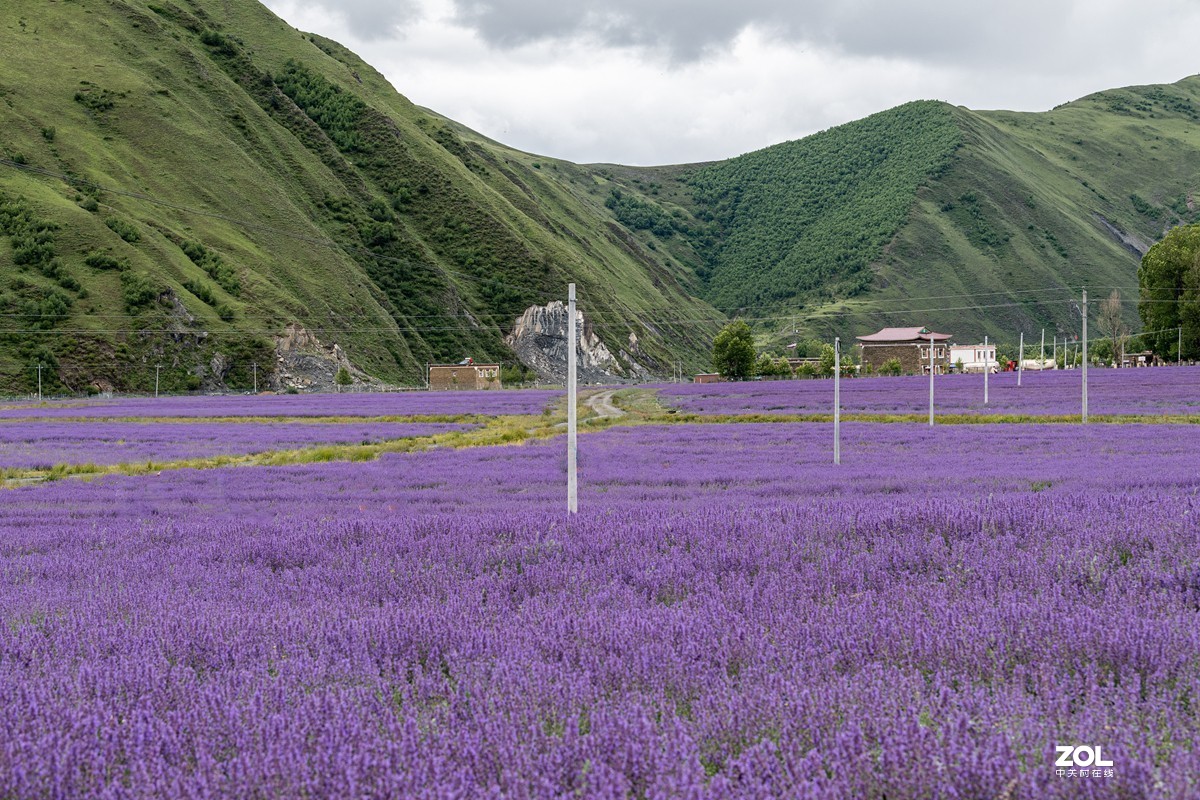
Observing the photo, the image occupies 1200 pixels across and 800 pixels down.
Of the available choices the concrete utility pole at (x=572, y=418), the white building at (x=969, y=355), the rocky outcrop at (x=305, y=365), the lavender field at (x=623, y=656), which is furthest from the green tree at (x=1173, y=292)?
the lavender field at (x=623, y=656)

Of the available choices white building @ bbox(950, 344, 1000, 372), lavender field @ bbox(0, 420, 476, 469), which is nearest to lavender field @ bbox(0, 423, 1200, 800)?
lavender field @ bbox(0, 420, 476, 469)

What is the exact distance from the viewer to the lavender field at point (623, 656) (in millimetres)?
3031

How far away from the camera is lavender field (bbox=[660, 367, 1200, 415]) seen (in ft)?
152

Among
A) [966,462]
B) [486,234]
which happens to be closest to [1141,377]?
[966,462]

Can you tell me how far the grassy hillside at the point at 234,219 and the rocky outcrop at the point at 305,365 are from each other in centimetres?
155

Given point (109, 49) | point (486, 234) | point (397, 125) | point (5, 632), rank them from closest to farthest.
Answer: point (5, 632) < point (109, 49) < point (486, 234) < point (397, 125)

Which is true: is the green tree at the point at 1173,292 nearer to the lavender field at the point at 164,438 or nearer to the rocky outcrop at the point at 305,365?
the lavender field at the point at 164,438

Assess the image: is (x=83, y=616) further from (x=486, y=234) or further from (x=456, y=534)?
(x=486, y=234)

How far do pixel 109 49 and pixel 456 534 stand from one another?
148575 mm

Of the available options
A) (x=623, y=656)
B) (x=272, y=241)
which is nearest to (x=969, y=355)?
(x=272, y=241)

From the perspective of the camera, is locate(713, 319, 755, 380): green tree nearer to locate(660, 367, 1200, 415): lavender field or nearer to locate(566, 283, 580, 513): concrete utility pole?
locate(660, 367, 1200, 415): lavender field

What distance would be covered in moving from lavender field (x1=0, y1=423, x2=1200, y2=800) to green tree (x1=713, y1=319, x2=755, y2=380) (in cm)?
10644

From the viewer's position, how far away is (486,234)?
458ft

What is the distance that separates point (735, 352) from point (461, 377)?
35060 millimetres
